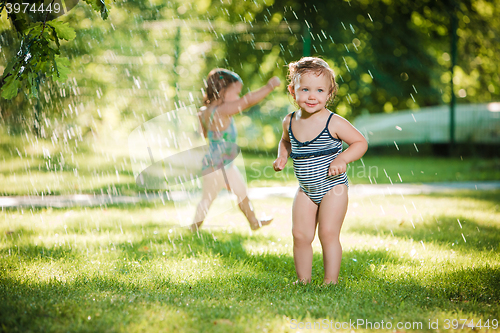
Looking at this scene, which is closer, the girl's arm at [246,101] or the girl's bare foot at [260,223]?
the girl's arm at [246,101]

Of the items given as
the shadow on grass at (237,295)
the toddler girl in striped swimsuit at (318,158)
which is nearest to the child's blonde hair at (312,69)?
the toddler girl in striped swimsuit at (318,158)

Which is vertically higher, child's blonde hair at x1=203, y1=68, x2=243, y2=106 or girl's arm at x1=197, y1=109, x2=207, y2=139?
child's blonde hair at x1=203, y1=68, x2=243, y2=106

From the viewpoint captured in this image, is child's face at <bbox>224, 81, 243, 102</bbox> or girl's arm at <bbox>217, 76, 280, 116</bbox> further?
child's face at <bbox>224, 81, 243, 102</bbox>

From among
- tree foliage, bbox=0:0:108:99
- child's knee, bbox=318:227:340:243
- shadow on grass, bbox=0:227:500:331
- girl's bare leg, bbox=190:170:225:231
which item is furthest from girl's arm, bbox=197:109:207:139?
child's knee, bbox=318:227:340:243

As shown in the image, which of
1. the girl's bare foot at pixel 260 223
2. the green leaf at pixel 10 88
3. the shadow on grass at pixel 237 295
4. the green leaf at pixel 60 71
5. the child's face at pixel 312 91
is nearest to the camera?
the shadow on grass at pixel 237 295

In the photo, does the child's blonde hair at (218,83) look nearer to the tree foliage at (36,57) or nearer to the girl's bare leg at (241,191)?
the girl's bare leg at (241,191)

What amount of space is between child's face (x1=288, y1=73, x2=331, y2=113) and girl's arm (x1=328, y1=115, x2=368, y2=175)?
0.58 feet

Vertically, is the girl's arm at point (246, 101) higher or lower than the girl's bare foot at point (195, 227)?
higher

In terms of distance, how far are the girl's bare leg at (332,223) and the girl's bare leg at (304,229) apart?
3.0 inches

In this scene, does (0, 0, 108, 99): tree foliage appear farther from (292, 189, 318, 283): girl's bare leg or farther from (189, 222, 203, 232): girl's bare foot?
(189, 222, 203, 232): girl's bare foot

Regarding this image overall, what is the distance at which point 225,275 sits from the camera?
329 centimetres

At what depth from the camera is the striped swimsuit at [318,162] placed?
3.04 metres

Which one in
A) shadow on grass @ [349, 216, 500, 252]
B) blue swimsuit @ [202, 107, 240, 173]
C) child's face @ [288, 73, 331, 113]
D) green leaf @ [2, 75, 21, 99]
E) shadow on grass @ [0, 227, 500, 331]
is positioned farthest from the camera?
blue swimsuit @ [202, 107, 240, 173]

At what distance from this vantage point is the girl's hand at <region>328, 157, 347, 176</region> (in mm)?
A: 2854
